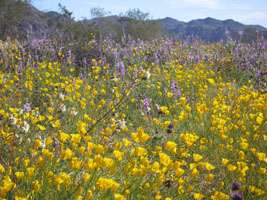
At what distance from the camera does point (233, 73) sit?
7215mm

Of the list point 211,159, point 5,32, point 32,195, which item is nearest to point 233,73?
point 211,159

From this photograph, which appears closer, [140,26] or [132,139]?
[132,139]

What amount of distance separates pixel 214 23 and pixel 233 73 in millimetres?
141859

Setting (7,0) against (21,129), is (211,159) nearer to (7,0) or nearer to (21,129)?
(21,129)

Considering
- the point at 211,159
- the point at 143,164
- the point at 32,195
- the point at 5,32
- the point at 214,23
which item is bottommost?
the point at 211,159

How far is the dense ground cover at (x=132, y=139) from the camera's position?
5.53ft

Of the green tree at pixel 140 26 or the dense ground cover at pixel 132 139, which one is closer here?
the dense ground cover at pixel 132 139

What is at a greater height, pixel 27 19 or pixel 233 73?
pixel 27 19

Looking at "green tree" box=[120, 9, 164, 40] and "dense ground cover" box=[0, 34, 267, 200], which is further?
"green tree" box=[120, 9, 164, 40]

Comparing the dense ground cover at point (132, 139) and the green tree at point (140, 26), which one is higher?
the green tree at point (140, 26)

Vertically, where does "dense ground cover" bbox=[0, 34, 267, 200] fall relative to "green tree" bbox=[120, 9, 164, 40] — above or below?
below

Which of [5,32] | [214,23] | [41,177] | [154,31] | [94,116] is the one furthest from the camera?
[214,23]

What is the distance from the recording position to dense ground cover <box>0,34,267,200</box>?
1.68m

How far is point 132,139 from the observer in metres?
3.37
